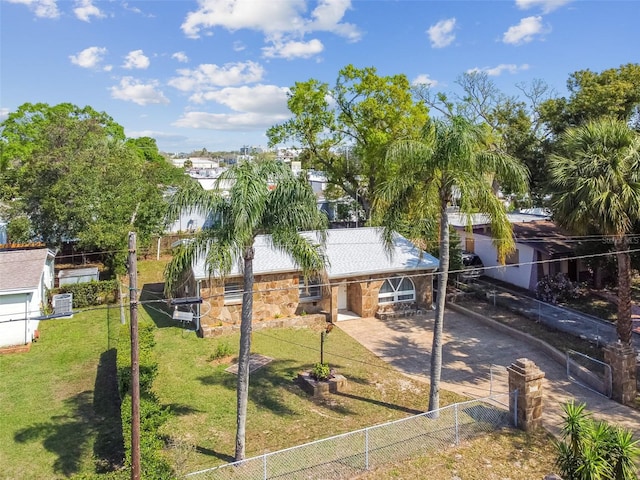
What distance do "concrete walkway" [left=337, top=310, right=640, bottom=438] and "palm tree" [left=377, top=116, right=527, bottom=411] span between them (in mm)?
3325

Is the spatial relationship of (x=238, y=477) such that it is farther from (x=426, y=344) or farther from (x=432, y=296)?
(x=432, y=296)

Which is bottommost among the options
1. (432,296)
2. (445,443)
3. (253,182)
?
(445,443)

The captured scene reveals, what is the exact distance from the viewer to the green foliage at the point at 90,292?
76.0ft

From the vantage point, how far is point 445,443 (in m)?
11.1

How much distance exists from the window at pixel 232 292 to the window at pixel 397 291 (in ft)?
22.1

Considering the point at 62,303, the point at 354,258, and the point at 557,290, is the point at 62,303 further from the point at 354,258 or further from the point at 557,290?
the point at 557,290

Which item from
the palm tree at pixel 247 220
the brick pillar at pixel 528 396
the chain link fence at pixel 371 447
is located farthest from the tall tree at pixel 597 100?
the palm tree at pixel 247 220

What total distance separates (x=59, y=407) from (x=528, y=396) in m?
12.9

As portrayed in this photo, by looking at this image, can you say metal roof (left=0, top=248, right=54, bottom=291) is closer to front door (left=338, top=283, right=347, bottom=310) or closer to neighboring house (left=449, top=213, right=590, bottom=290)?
front door (left=338, top=283, right=347, bottom=310)

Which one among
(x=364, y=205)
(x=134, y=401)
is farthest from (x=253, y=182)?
(x=364, y=205)

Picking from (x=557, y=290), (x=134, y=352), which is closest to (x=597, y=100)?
(x=557, y=290)

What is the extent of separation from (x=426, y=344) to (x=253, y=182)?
1161 centimetres

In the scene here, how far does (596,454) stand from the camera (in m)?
8.91

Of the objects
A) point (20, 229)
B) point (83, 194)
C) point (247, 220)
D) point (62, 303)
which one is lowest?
point (62, 303)
